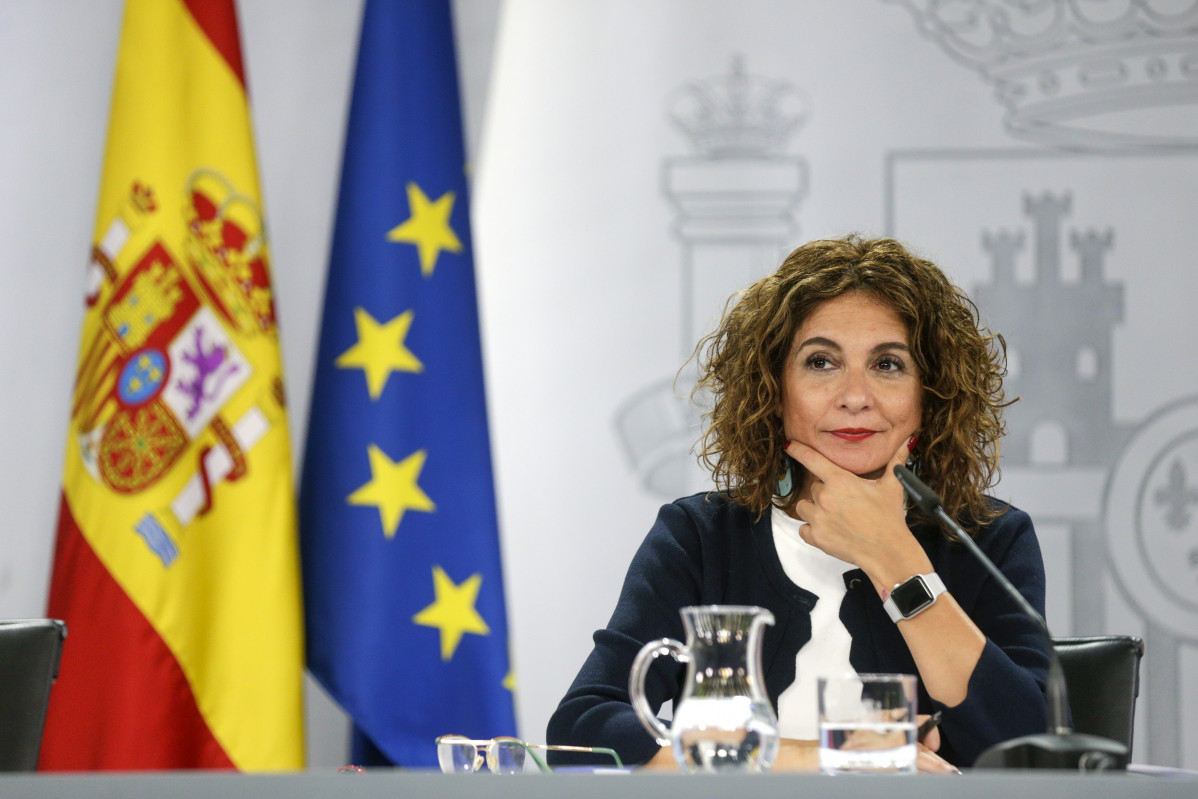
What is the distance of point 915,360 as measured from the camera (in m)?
1.67

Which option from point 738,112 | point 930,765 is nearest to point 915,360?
point 930,765

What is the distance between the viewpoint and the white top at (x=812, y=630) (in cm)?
148

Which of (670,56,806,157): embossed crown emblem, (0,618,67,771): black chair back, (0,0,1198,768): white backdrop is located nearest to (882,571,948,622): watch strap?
(0,618,67,771): black chair back

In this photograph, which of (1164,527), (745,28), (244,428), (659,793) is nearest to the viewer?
(659,793)

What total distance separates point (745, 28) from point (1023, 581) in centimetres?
182

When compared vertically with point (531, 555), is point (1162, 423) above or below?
above

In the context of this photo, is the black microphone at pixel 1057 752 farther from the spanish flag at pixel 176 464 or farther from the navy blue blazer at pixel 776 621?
the spanish flag at pixel 176 464

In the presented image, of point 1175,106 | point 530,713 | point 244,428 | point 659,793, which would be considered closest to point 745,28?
point 1175,106

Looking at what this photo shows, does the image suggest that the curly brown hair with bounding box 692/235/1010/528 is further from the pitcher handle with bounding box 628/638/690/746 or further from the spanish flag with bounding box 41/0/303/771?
the spanish flag with bounding box 41/0/303/771

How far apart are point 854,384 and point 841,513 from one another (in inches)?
8.4

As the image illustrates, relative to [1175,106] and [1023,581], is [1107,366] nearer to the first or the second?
[1175,106]

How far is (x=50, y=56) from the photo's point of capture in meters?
2.83

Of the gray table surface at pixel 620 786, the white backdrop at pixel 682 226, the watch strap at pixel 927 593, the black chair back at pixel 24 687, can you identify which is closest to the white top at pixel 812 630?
the watch strap at pixel 927 593

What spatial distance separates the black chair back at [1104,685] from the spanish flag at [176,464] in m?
1.57
